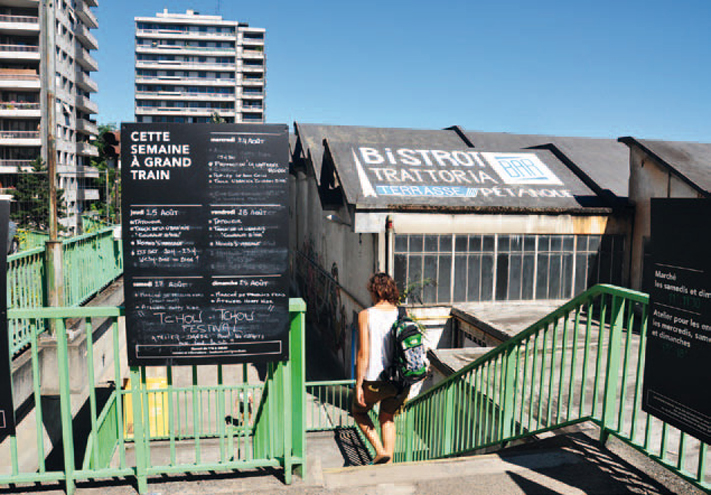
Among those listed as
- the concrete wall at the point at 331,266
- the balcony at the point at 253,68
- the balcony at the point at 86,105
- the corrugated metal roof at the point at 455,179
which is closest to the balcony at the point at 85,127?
the balcony at the point at 86,105

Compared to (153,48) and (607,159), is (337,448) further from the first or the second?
(153,48)

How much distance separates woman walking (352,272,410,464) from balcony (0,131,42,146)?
181ft

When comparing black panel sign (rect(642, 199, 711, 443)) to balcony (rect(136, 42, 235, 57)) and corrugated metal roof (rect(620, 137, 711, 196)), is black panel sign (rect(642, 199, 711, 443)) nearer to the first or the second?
corrugated metal roof (rect(620, 137, 711, 196))

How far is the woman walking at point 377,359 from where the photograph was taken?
4.96 metres

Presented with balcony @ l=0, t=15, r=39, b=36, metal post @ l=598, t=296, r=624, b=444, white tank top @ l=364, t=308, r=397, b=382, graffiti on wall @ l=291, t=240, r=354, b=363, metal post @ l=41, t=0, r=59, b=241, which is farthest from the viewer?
balcony @ l=0, t=15, r=39, b=36

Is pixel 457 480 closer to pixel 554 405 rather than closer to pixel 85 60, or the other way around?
pixel 554 405

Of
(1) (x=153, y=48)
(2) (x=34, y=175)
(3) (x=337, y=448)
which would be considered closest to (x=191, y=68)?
(1) (x=153, y=48)

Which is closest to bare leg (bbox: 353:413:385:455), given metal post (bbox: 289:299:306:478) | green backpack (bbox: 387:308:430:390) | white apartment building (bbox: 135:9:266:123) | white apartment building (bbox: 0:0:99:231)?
green backpack (bbox: 387:308:430:390)

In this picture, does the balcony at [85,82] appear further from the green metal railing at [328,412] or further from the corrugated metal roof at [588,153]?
the green metal railing at [328,412]

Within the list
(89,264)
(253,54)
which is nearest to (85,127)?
(253,54)

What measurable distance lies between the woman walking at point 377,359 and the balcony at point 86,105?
64553mm

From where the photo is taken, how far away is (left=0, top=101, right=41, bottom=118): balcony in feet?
160

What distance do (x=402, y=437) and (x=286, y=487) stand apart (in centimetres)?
519

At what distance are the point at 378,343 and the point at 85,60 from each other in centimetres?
6788
